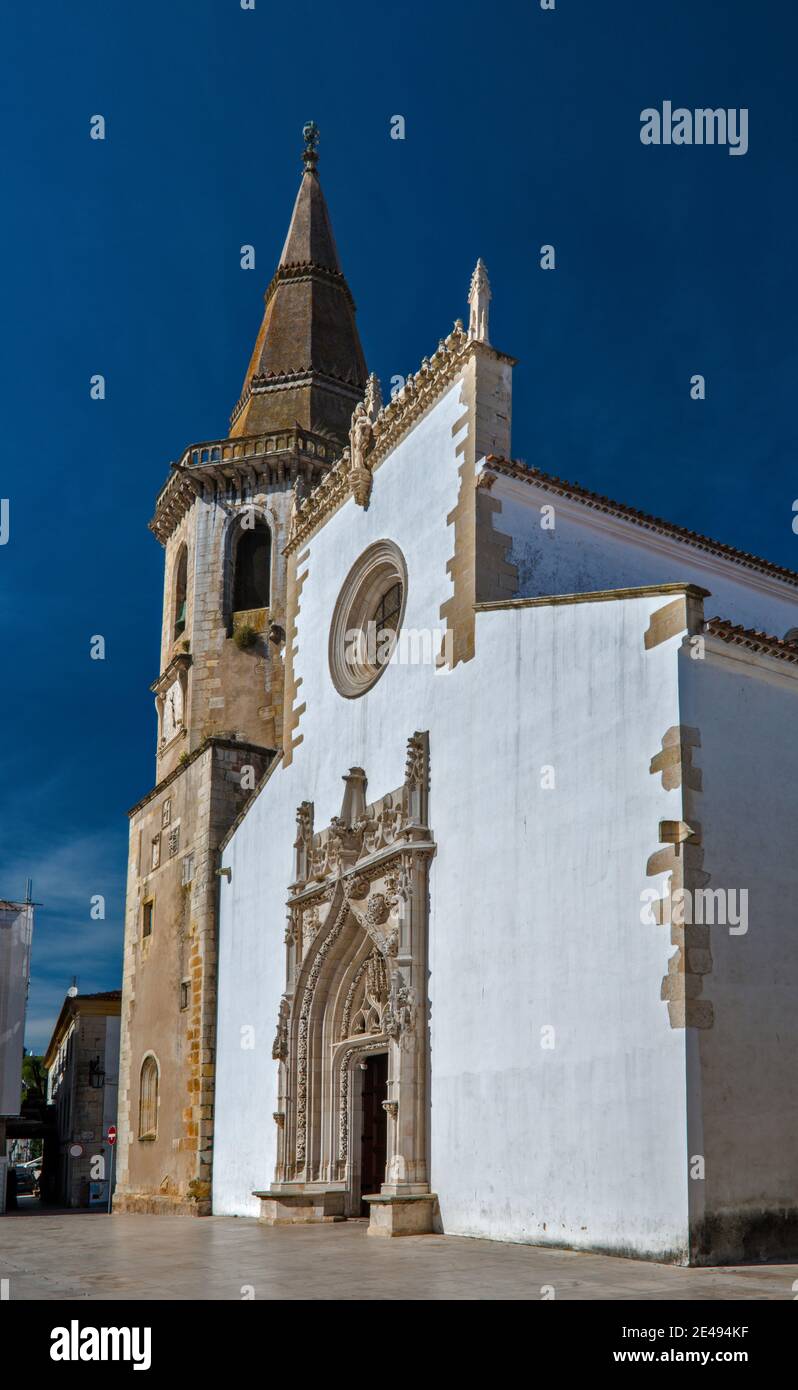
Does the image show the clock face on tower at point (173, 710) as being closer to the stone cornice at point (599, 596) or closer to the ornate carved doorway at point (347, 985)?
the ornate carved doorway at point (347, 985)

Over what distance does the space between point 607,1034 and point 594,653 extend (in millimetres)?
3778

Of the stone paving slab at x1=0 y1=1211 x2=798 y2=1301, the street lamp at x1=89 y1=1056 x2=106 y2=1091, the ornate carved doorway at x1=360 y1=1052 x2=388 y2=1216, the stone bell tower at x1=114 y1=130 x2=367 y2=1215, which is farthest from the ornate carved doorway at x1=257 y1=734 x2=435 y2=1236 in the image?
the street lamp at x1=89 y1=1056 x2=106 y2=1091

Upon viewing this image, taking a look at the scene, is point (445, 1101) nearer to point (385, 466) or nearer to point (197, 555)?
point (385, 466)

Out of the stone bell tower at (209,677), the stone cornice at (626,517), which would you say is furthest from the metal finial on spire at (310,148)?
the stone cornice at (626,517)

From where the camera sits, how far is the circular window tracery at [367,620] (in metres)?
18.9

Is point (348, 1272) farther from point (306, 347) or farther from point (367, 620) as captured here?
point (306, 347)

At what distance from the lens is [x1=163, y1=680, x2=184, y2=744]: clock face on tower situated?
2794cm

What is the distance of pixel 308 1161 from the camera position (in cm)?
1823

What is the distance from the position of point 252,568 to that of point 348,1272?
18.9 m

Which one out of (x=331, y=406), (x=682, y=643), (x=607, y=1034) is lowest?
(x=607, y=1034)

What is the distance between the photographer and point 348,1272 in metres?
10.9
